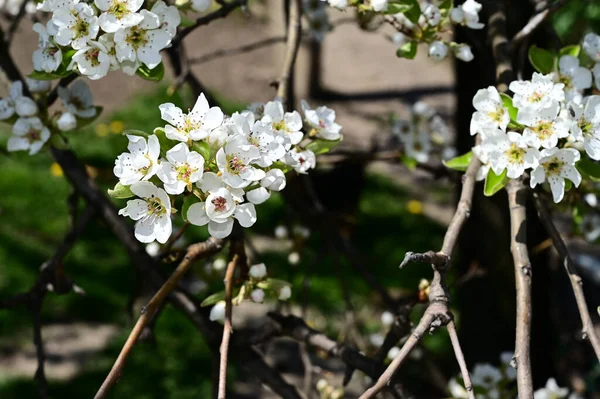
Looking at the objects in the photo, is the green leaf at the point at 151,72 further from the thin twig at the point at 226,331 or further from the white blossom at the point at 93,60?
the thin twig at the point at 226,331

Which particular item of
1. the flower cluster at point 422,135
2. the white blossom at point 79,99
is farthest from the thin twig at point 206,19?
the flower cluster at point 422,135

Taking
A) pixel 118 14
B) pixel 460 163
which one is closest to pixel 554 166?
pixel 460 163

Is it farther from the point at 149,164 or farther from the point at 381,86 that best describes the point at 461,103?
the point at 381,86

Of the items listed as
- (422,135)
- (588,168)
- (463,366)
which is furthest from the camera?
(422,135)

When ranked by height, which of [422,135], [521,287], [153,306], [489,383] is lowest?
[489,383]

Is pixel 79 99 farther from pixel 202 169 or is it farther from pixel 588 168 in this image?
pixel 588 168
